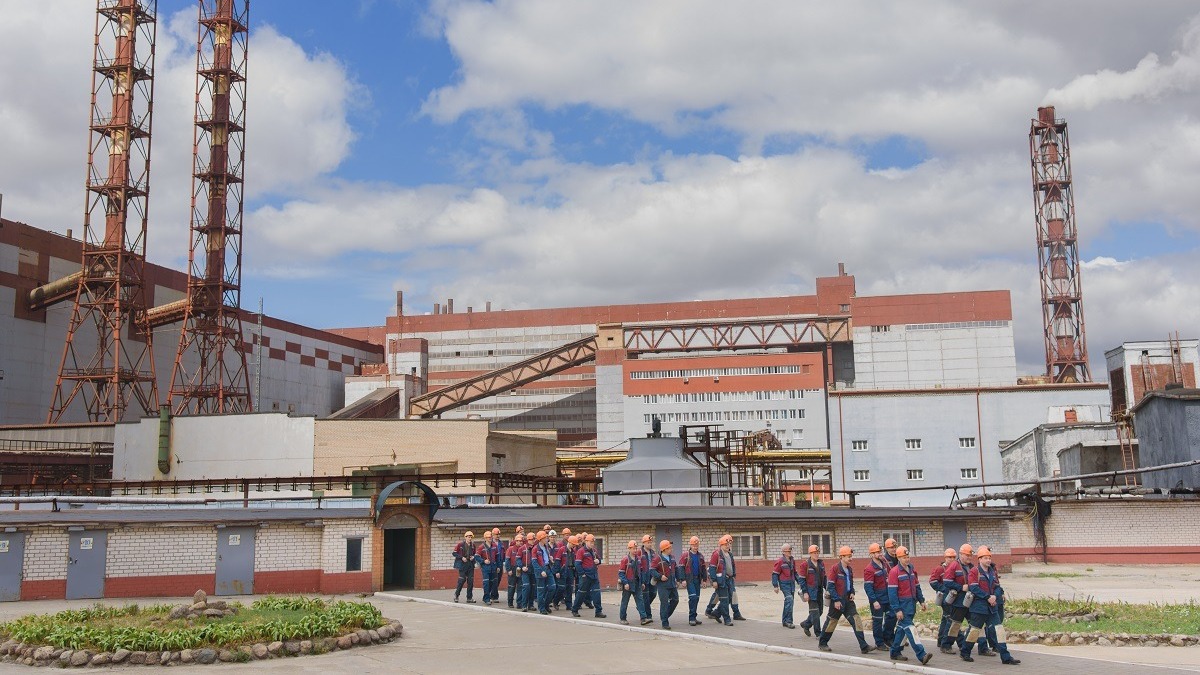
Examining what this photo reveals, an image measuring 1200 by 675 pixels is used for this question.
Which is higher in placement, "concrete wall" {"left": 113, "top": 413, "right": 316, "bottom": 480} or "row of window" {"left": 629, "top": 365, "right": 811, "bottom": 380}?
"row of window" {"left": 629, "top": 365, "right": 811, "bottom": 380}

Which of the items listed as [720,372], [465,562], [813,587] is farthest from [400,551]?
[720,372]

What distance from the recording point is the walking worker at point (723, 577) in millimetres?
19609

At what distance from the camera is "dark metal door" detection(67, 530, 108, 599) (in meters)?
25.0

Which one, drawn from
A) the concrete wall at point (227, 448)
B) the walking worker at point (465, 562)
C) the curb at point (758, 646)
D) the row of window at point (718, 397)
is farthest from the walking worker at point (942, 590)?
the row of window at point (718, 397)

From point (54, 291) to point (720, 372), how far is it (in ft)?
166

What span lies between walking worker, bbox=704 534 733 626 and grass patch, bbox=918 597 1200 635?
355cm

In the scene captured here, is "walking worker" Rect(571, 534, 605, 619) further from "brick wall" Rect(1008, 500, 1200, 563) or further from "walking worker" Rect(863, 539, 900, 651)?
"brick wall" Rect(1008, 500, 1200, 563)

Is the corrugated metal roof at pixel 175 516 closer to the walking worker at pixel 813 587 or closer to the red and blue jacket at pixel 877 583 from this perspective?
the walking worker at pixel 813 587

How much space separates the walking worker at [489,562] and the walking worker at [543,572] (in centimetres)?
197

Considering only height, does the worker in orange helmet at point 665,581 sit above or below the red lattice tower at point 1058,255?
below

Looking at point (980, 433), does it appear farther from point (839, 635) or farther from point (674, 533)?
point (839, 635)

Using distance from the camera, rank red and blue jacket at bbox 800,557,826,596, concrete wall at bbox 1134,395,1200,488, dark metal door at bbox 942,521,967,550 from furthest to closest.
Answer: concrete wall at bbox 1134,395,1200,488, dark metal door at bbox 942,521,967,550, red and blue jacket at bbox 800,557,826,596

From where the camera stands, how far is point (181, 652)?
15227mm

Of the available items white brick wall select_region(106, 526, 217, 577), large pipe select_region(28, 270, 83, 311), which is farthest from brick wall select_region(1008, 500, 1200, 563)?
large pipe select_region(28, 270, 83, 311)
